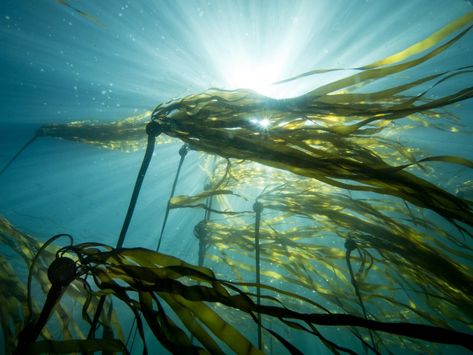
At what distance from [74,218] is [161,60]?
25615 mm

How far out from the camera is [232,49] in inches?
368

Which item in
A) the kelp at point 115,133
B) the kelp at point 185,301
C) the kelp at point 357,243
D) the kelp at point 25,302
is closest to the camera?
the kelp at point 185,301

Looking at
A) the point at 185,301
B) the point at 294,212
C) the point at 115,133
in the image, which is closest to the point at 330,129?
the point at 185,301

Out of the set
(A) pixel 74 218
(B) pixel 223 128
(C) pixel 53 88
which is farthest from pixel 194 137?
(A) pixel 74 218

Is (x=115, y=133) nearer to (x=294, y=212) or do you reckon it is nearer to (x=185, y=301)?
(x=294, y=212)

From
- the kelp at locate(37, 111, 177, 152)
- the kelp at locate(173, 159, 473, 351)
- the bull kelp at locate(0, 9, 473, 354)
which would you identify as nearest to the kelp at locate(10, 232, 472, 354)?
the bull kelp at locate(0, 9, 473, 354)

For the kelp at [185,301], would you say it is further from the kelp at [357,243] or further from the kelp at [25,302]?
the kelp at [357,243]

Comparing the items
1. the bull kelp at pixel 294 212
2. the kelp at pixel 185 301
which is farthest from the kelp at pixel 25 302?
the kelp at pixel 185 301

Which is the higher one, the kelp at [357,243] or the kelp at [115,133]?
the kelp at [115,133]

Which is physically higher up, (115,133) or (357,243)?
(115,133)

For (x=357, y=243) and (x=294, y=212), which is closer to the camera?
(x=357, y=243)

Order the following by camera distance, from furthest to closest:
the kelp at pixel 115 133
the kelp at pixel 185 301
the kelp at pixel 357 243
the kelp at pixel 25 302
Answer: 1. the kelp at pixel 115 133
2. the kelp at pixel 357 243
3. the kelp at pixel 25 302
4. the kelp at pixel 185 301

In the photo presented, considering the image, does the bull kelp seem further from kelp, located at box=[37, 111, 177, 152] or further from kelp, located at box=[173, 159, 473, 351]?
kelp, located at box=[37, 111, 177, 152]

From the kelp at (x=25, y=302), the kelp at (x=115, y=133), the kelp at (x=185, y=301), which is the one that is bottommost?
the kelp at (x=25, y=302)
